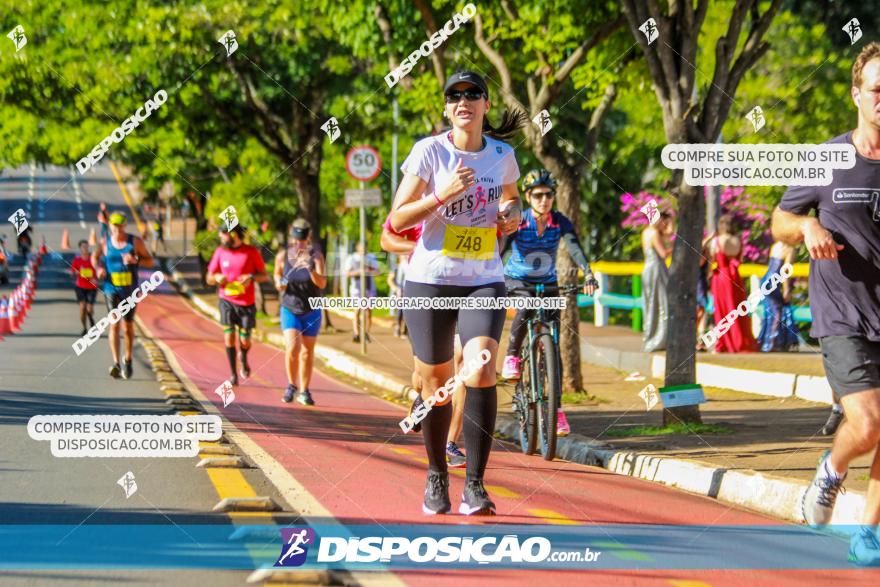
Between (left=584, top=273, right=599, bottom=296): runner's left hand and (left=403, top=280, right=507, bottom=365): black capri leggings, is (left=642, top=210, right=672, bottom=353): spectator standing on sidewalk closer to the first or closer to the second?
(left=584, top=273, right=599, bottom=296): runner's left hand

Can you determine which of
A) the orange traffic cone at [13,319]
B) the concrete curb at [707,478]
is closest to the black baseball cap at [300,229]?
the concrete curb at [707,478]

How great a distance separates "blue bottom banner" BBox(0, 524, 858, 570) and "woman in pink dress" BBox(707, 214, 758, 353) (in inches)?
410

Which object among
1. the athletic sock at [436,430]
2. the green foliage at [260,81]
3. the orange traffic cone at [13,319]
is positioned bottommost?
the orange traffic cone at [13,319]

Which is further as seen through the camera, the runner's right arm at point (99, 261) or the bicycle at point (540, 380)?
the runner's right arm at point (99, 261)

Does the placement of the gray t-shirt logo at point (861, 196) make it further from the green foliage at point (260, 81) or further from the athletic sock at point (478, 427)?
the green foliage at point (260, 81)

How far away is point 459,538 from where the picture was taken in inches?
239

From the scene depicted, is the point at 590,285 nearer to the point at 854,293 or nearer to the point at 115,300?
the point at 854,293

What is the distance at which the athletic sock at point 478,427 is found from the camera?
658 cm

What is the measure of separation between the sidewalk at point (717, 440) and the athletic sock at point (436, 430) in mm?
2038

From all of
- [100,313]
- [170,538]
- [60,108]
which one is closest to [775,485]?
[170,538]

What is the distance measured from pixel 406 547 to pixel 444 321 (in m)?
1.19

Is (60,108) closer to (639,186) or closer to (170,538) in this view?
(639,186)

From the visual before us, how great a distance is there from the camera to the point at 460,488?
26.0 ft

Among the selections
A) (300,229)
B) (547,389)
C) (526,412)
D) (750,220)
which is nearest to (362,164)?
(300,229)
